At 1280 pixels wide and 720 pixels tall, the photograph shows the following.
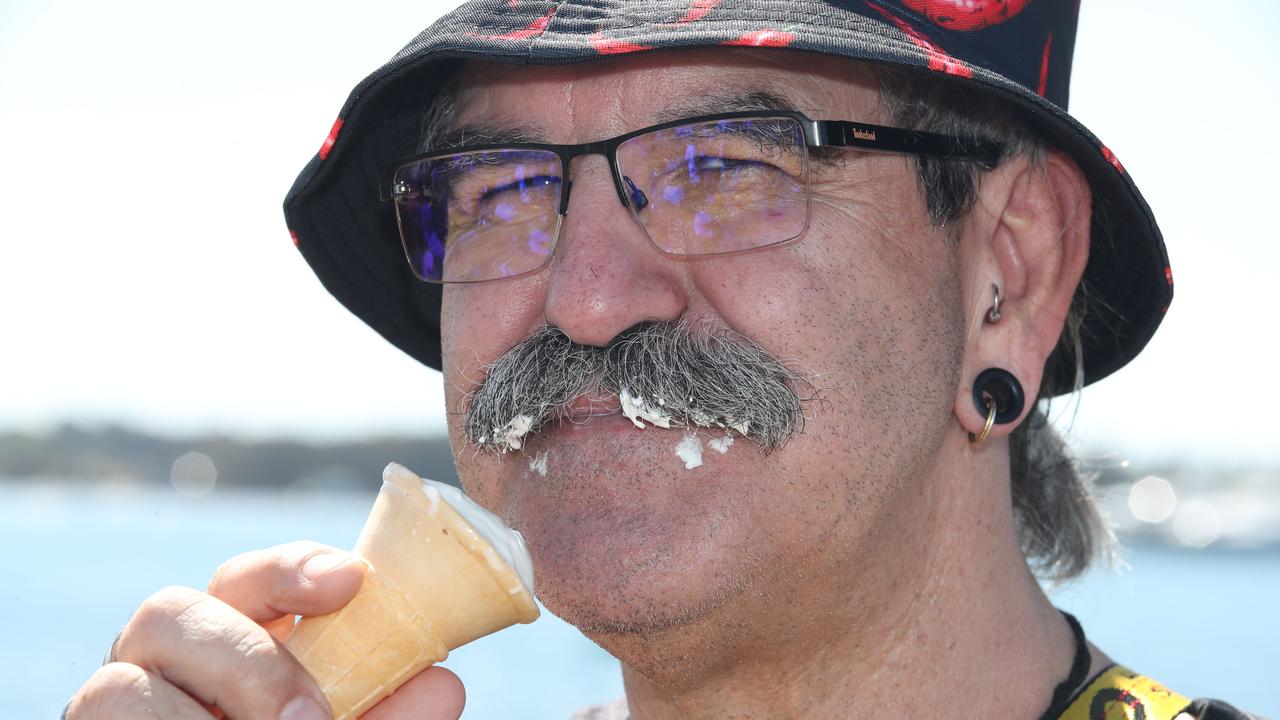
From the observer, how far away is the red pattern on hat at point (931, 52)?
2105mm

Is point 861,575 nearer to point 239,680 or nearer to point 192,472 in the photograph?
point 239,680

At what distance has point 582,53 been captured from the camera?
213 centimetres

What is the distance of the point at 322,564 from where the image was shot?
1649mm

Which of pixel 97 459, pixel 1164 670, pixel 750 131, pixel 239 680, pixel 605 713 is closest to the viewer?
pixel 239 680

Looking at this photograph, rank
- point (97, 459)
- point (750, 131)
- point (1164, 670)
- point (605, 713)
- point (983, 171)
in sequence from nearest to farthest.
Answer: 1. point (750, 131)
2. point (983, 171)
3. point (605, 713)
4. point (1164, 670)
5. point (97, 459)

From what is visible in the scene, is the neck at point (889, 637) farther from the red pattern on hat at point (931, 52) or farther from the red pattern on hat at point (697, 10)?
the red pattern on hat at point (697, 10)

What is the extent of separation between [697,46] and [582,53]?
24cm

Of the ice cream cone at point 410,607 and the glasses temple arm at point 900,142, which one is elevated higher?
the glasses temple arm at point 900,142

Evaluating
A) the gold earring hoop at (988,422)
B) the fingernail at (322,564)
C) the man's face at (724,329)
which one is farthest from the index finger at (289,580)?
the gold earring hoop at (988,422)

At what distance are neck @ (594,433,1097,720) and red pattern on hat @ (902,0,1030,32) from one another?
0.94 meters

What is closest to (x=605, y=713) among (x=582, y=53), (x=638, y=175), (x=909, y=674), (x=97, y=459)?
(x=909, y=674)

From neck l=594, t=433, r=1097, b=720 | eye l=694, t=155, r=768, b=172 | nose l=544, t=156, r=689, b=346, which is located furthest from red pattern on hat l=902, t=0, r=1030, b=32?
neck l=594, t=433, r=1097, b=720

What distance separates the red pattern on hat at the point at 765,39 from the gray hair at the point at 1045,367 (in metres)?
0.39

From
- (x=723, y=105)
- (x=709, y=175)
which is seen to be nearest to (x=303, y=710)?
(x=709, y=175)
